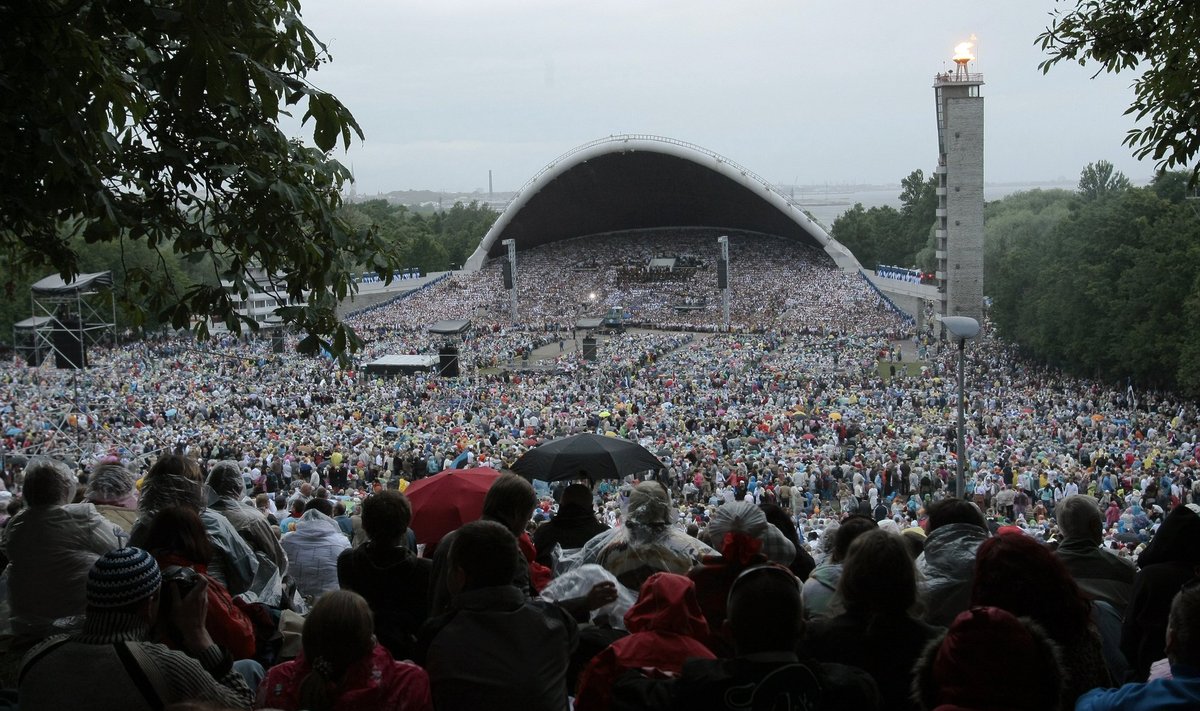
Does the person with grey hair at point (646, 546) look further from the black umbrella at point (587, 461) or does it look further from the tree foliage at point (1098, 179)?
the tree foliage at point (1098, 179)

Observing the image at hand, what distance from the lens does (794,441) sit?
20469 mm

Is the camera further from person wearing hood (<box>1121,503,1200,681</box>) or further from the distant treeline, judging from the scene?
the distant treeline

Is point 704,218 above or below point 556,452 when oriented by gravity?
above

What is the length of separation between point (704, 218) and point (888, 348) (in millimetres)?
24680

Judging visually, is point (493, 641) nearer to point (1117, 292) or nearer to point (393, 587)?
point (393, 587)

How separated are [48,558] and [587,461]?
4081mm

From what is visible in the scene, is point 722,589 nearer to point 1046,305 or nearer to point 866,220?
point 1046,305

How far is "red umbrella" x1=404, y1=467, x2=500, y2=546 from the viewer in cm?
595

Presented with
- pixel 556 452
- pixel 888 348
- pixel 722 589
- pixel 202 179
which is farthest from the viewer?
pixel 888 348

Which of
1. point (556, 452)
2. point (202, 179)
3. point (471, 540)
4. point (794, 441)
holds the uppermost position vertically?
point (202, 179)

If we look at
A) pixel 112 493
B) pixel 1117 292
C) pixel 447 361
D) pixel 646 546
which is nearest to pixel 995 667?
pixel 646 546

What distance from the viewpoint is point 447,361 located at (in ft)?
112

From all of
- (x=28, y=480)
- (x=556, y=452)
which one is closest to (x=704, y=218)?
(x=556, y=452)

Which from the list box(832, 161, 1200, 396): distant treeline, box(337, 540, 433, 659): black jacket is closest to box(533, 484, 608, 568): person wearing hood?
box(337, 540, 433, 659): black jacket
